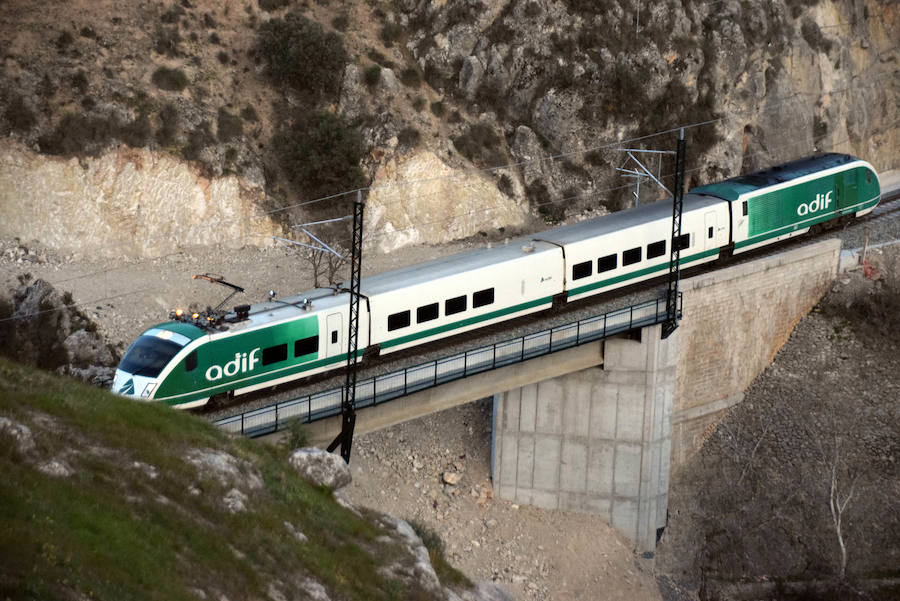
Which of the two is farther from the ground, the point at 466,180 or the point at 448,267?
the point at 448,267

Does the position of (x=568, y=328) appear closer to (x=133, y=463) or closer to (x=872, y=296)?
(x=872, y=296)

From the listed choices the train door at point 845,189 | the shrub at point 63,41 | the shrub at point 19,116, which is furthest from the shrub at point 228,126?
the train door at point 845,189

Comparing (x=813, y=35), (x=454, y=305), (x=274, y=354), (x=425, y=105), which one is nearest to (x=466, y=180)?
(x=425, y=105)

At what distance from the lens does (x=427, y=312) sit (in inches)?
1602

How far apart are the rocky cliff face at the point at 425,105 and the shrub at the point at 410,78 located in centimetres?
11

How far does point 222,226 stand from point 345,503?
27.0 meters

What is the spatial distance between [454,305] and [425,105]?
22.1 metres

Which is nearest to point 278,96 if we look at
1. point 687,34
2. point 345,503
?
point 687,34

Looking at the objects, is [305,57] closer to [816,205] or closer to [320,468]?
[816,205]

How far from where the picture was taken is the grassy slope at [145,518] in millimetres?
20344

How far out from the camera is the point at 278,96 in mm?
59625

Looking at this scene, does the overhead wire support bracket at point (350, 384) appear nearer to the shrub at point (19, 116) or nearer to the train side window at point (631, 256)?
A: the train side window at point (631, 256)

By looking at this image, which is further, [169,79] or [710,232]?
[169,79]

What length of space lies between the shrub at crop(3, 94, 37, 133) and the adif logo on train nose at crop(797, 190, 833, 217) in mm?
33494
